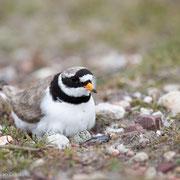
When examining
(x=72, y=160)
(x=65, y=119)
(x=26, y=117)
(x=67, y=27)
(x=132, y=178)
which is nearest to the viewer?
(x=132, y=178)

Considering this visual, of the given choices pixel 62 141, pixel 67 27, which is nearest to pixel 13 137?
pixel 62 141

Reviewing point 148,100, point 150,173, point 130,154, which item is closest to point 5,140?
point 130,154

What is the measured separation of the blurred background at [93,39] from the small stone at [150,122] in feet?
6.46

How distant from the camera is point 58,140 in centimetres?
443

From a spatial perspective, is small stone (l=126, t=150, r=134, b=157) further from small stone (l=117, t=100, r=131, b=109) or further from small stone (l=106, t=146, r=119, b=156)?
small stone (l=117, t=100, r=131, b=109)

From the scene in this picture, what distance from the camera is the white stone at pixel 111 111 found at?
17.6 feet

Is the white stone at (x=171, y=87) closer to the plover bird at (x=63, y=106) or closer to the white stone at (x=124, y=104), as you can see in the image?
the white stone at (x=124, y=104)

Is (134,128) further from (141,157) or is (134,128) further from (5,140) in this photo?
(5,140)

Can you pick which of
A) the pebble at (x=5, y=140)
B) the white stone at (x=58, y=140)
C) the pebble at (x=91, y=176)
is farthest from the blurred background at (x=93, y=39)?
the pebble at (x=91, y=176)

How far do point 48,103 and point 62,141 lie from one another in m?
0.68

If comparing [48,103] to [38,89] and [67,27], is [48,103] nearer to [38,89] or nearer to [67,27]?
[38,89]

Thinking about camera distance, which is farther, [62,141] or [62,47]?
[62,47]

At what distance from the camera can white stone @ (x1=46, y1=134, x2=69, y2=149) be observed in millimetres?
4330

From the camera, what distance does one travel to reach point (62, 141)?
4.45 meters
